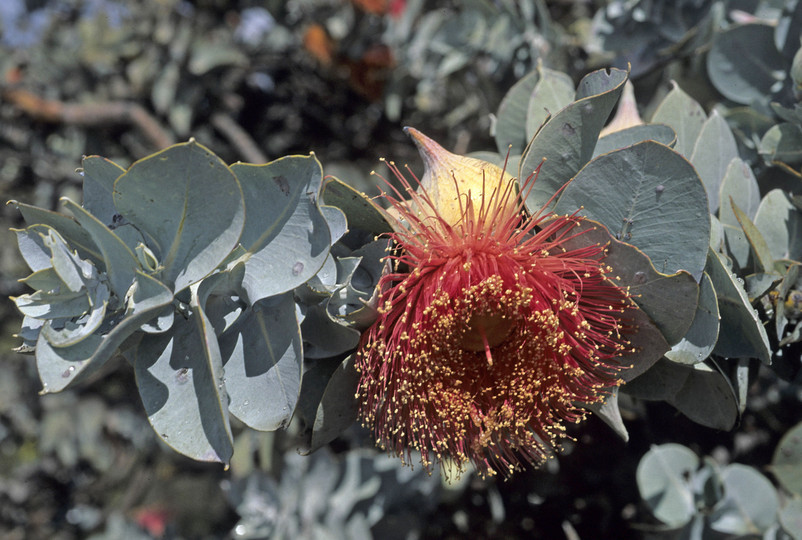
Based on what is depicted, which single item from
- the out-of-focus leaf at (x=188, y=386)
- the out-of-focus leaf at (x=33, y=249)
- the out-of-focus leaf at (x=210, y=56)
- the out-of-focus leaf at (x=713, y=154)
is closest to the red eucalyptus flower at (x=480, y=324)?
the out-of-focus leaf at (x=188, y=386)

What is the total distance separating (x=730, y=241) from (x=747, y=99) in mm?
460

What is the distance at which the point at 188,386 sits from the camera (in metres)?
0.87

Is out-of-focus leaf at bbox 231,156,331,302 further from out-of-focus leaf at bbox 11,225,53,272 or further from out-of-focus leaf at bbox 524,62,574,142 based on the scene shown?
out-of-focus leaf at bbox 524,62,574,142

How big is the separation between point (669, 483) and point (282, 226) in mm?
1074

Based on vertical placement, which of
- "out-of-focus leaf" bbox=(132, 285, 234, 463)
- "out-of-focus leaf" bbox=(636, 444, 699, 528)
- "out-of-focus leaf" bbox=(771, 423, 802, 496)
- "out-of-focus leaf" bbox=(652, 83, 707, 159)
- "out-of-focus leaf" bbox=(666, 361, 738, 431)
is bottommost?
"out-of-focus leaf" bbox=(636, 444, 699, 528)

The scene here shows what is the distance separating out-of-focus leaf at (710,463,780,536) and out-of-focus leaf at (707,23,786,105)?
810 mm

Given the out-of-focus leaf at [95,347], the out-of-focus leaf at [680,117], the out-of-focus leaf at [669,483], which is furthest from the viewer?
the out-of-focus leaf at [669,483]

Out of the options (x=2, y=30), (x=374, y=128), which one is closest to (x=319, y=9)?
(x=374, y=128)

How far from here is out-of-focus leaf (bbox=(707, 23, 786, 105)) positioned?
1.36 meters

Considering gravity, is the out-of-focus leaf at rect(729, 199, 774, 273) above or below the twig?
above

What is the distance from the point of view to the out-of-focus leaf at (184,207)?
802 millimetres

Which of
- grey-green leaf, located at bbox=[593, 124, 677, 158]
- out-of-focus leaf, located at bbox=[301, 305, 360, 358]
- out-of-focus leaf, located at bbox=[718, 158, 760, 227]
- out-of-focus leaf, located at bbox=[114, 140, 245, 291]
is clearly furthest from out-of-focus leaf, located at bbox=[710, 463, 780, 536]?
out-of-focus leaf, located at bbox=[114, 140, 245, 291]

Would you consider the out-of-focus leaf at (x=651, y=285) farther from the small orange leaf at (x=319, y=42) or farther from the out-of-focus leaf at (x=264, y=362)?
the small orange leaf at (x=319, y=42)

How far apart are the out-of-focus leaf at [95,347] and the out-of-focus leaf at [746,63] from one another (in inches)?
48.4
